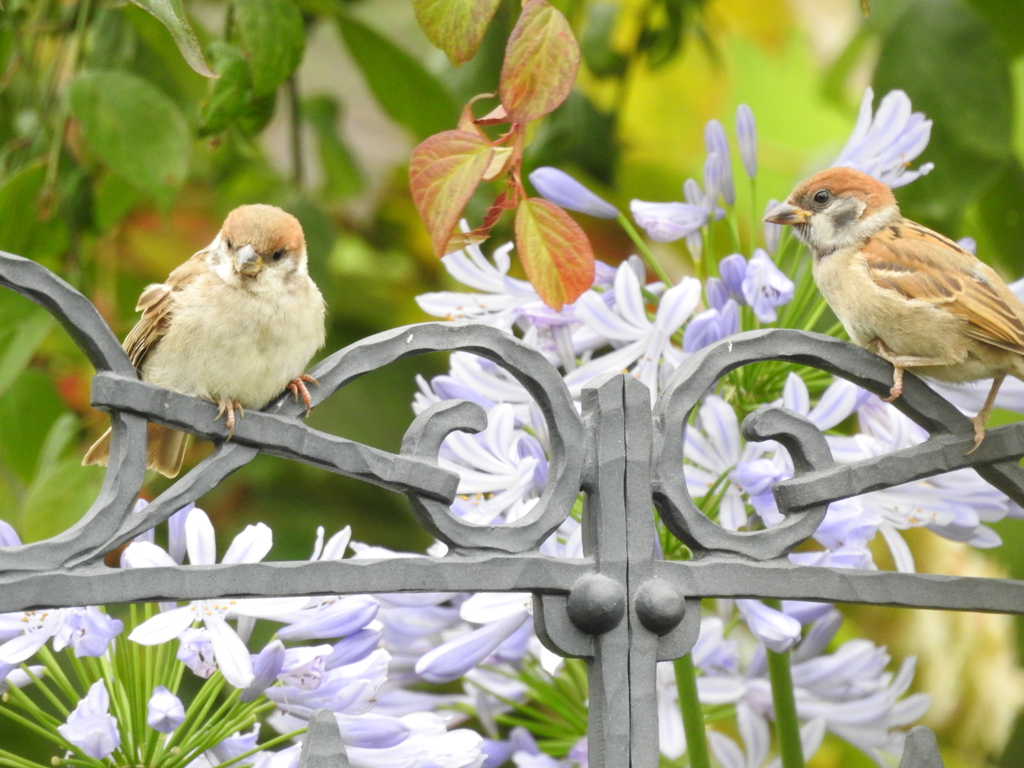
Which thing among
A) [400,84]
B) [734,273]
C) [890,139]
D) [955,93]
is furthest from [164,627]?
[955,93]

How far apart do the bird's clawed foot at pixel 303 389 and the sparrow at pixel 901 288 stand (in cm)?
56

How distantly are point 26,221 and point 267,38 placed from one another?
50 centimetres

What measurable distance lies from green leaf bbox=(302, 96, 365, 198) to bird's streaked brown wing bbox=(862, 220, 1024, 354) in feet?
4.98

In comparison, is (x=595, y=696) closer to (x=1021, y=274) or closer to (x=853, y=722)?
(x=853, y=722)

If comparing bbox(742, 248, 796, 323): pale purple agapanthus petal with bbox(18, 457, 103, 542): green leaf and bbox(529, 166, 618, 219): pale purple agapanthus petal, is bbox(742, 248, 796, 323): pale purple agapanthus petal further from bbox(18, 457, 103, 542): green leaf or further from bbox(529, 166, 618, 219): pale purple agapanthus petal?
bbox(18, 457, 103, 542): green leaf

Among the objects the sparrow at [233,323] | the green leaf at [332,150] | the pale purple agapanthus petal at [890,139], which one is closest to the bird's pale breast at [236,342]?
the sparrow at [233,323]

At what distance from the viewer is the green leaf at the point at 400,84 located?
6.75 feet

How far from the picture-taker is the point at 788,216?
143cm

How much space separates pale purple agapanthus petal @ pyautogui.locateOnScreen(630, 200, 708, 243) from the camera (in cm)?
141

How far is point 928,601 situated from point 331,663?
595 mm

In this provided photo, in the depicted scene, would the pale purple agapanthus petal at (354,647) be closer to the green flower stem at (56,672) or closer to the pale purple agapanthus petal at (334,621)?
the pale purple agapanthus petal at (334,621)

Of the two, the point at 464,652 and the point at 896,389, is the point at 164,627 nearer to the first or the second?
the point at 464,652

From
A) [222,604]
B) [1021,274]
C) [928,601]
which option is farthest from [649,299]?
[1021,274]

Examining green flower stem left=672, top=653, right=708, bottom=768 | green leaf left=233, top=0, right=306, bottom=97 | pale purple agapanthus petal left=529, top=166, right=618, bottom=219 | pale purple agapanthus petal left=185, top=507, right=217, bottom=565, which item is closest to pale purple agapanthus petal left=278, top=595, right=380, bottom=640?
pale purple agapanthus petal left=185, top=507, right=217, bottom=565
